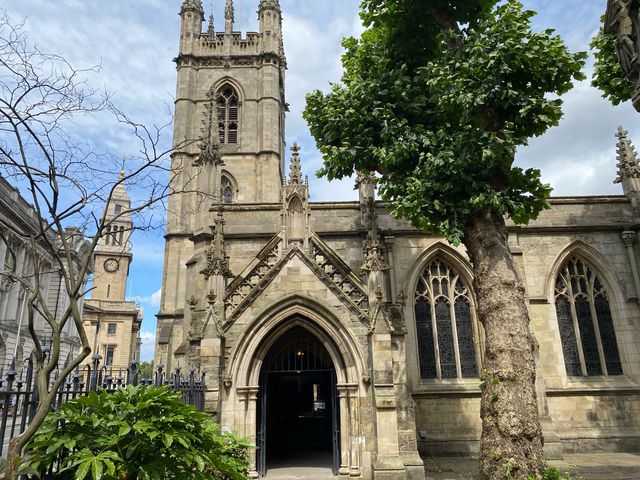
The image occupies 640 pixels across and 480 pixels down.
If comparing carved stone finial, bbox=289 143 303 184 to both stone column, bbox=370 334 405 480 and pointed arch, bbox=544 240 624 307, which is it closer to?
stone column, bbox=370 334 405 480

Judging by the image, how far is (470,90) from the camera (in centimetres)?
939

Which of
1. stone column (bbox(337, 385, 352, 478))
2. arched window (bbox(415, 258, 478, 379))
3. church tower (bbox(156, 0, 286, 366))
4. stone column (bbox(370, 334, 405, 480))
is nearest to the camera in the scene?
stone column (bbox(370, 334, 405, 480))

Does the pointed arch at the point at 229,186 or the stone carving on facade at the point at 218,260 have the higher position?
the pointed arch at the point at 229,186

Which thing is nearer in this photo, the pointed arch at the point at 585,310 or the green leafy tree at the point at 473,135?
the green leafy tree at the point at 473,135

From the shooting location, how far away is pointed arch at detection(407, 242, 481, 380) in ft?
48.5

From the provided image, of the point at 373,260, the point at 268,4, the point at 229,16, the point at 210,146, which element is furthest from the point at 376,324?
the point at 229,16

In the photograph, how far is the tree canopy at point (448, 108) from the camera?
926 cm

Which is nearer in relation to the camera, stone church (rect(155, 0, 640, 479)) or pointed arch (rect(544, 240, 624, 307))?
stone church (rect(155, 0, 640, 479))

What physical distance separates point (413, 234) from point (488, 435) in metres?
8.46

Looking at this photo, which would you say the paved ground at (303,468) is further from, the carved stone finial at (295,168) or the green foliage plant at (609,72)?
the green foliage plant at (609,72)

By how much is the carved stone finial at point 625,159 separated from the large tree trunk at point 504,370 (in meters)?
10.5

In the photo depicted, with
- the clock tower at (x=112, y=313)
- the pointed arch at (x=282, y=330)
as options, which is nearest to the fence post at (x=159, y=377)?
the pointed arch at (x=282, y=330)

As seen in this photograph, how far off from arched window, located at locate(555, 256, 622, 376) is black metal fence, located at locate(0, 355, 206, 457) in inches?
476

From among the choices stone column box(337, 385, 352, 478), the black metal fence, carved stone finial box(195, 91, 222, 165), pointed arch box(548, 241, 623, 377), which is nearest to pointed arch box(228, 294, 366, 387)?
stone column box(337, 385, 352, 478)
